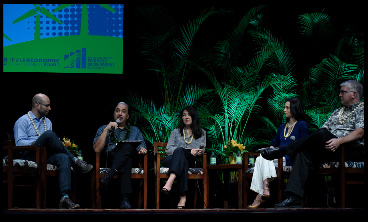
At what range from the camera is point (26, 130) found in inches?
171

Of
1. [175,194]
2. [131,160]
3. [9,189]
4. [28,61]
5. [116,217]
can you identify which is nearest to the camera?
[116,217]

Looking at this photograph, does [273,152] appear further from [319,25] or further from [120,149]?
[319,25]

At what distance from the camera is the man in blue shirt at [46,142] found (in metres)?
4.02

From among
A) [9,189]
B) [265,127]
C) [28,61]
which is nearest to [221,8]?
[265,127]

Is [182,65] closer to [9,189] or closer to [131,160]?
[131,160]

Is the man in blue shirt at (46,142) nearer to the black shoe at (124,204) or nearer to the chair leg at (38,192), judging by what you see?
the chair leg at (38,192)

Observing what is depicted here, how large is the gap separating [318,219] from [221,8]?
141 inches

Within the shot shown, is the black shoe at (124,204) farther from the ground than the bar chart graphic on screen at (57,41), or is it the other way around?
the bar chart graphic on screen at (57,41)

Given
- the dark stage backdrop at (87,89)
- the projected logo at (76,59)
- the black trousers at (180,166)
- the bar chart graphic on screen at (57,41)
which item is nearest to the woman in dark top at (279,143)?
the black trousers at (180,166)

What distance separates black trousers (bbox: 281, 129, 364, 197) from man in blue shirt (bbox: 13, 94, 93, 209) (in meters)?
1.87

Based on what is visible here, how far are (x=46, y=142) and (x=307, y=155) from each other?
2341mm

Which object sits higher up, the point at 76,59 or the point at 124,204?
the point at 76,59

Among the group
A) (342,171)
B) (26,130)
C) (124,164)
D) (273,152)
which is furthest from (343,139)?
(26,130)

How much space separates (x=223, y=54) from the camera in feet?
18.9
